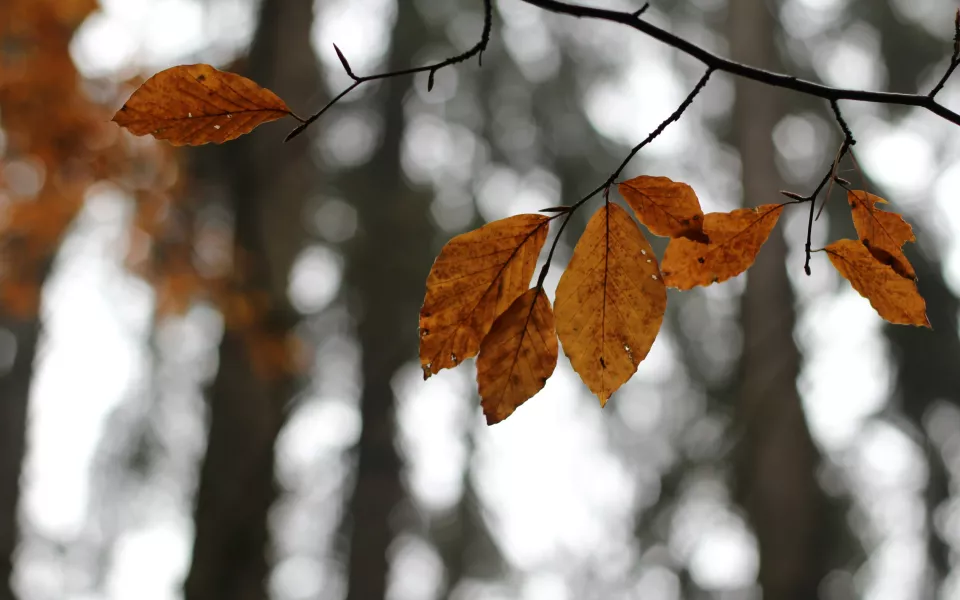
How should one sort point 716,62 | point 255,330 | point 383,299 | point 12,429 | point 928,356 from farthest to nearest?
point 12,429
point 383,299
point 928,356
point 255,330
point 716,62

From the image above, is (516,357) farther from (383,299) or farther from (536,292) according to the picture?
(383,299)

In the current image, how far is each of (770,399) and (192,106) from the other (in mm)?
3419

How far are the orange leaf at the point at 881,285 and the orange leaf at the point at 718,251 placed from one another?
5 centimetres

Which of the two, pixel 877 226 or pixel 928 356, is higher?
pixel 877 226

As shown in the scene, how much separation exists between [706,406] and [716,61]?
376 cm

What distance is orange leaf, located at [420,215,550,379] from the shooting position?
0.36 metres

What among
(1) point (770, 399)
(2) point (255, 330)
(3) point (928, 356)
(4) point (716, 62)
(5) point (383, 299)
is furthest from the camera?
(5) point (383, 299)

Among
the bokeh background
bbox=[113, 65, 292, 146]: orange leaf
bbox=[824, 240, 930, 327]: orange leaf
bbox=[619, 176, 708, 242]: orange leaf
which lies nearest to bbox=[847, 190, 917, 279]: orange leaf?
bbox=[824, 240, 930, 327]: orange leaf

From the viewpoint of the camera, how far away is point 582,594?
516 centimetres

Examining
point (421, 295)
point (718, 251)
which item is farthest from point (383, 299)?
point (718, 251)

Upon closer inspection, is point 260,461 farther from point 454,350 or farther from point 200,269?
point 454,350

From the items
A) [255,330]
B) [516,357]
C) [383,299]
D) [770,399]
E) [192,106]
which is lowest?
[770,399]

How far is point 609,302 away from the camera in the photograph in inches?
14.6

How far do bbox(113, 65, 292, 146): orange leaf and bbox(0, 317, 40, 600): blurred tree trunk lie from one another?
3.81 meters
